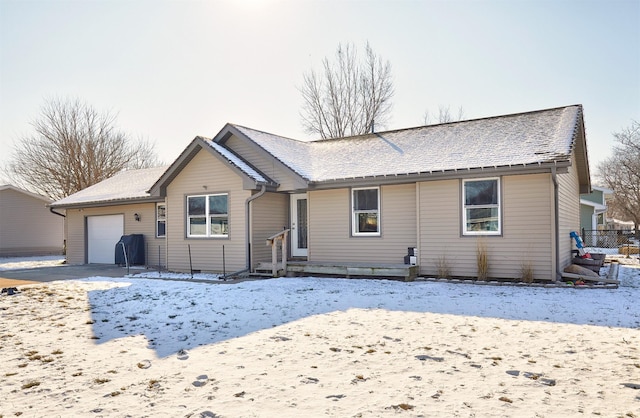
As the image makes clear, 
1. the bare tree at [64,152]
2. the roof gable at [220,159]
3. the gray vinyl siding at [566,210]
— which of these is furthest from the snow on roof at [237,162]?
the bare tree at [64,152]

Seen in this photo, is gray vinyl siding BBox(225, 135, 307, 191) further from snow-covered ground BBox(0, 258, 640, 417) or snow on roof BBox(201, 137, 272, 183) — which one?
snow-covered ground BBox(0, 258, 640, 417)

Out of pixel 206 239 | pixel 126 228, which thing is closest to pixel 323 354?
pixel 206 239

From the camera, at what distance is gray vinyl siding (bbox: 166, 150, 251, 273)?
13926 mm

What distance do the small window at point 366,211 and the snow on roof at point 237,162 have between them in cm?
269

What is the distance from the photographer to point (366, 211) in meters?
13.2

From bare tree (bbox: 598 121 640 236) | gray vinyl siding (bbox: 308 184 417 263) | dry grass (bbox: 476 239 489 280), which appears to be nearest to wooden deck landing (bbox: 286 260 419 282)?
gray vinyl siding (bbox: 308 184 417 263)

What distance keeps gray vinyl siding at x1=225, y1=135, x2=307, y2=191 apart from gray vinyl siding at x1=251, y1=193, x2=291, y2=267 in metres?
0.70

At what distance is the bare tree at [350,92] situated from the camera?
3262 centimetres

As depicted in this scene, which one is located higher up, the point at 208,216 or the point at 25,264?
the point at 208,216

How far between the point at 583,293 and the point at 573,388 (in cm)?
622

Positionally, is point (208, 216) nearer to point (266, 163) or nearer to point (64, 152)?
point (266, 163)

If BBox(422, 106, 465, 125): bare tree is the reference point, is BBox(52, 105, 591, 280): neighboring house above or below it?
below

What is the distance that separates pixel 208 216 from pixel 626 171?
127 feet

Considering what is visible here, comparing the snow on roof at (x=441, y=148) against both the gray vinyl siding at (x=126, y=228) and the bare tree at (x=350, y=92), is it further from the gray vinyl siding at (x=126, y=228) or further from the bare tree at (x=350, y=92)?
the bare tree at (x=350, y=92)
